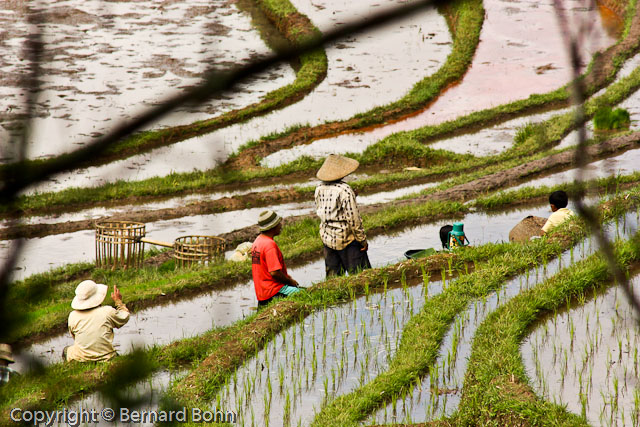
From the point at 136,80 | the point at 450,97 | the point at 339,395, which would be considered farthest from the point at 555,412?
the point at 136,80

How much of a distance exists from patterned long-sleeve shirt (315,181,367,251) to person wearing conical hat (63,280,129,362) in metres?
1.89

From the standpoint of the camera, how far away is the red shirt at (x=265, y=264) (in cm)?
581

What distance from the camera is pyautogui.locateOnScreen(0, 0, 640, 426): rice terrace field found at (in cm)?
98

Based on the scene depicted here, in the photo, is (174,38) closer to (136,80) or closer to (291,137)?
(136,80)

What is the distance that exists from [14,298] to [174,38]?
18.4 m

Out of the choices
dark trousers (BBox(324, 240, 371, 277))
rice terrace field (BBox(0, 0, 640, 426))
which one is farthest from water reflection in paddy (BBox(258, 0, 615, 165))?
dark trousers (BBox(324, 240, 371, 277))

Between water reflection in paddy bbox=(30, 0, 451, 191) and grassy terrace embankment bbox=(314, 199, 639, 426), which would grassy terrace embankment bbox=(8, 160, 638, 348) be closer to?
grassy terrace embankment bbox=(314, 199, 639, 426)

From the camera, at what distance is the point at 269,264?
5.84 m

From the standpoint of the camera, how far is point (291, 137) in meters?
13.2

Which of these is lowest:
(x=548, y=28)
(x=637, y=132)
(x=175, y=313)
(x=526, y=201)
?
(x=175, y=313)

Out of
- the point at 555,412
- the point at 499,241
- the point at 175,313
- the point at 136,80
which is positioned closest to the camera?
the point at 555,412

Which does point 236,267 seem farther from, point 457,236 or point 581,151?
point 581,151

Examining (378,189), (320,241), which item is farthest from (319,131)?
(320,241)

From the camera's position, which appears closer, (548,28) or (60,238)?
(60,238)
